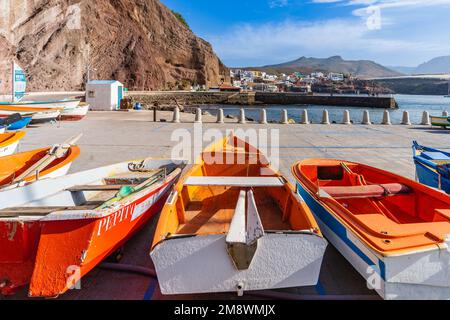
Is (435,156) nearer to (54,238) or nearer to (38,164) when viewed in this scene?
(54,238)

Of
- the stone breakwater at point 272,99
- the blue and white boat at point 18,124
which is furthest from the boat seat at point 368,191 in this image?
the stone breakwater at point 272,99

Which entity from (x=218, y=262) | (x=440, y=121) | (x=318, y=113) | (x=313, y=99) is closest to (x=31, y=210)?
(x=218, y=262)

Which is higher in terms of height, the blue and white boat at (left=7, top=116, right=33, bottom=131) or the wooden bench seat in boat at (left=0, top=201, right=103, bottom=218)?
the blue and white boat at (left=7, top=116, right=33, bottom=131)

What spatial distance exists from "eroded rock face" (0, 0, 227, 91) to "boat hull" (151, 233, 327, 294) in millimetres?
47546

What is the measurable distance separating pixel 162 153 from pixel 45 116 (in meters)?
10.2

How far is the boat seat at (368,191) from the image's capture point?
4.50 m

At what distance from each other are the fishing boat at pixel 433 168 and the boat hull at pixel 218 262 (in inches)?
148

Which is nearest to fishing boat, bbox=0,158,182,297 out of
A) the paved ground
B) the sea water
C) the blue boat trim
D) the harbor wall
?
the paved ground

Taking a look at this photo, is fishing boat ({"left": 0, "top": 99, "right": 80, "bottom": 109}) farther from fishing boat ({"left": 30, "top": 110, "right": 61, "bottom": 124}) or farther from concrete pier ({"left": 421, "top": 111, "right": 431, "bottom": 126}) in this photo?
concrete pier ({"left": 421, "top": 111, "right": 431, "bottom": 126})

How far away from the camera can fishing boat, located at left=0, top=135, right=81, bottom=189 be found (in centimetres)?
541

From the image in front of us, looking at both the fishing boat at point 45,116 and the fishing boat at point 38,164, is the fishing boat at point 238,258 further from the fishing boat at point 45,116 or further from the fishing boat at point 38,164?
the fishing boat at point 45,116

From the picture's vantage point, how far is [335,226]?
3.83m

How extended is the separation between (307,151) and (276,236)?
8853 mm
